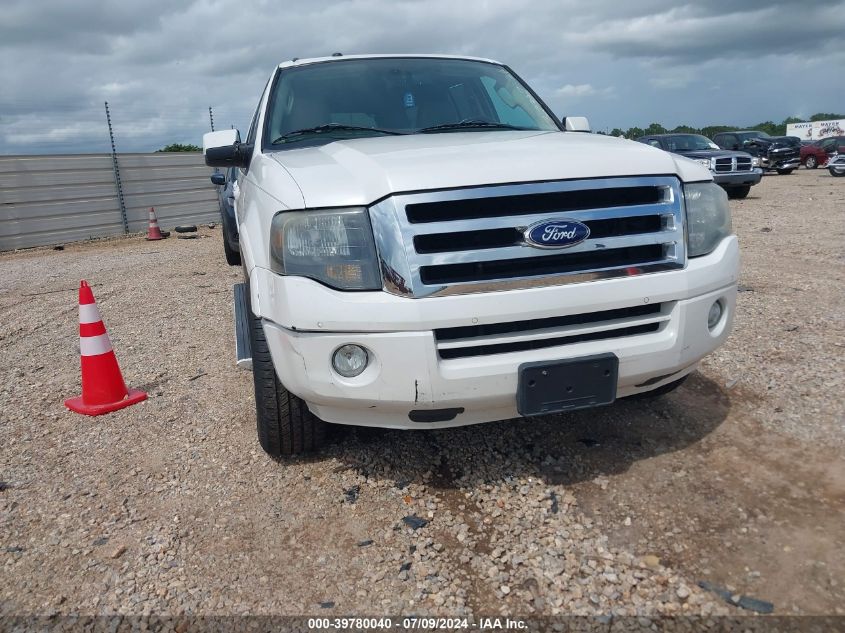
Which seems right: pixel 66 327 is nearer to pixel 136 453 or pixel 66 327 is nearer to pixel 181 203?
pixel 136 453

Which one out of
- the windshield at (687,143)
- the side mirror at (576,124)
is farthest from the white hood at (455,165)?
the windshield at (687,143)

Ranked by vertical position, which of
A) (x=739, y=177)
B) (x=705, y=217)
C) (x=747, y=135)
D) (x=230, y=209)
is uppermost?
(x=747, y=135)

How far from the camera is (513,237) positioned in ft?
7.18

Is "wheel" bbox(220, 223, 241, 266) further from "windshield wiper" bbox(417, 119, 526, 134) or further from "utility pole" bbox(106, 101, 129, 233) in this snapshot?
"utility pole" bbox(106, 101, 129, 233)

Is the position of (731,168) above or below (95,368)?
above

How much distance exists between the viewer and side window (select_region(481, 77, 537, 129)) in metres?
3.61

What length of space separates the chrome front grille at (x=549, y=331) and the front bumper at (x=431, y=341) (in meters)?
0.03

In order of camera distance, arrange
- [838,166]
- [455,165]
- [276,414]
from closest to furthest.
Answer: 1. [455,165]
2. [276,414]
3. [838,166]

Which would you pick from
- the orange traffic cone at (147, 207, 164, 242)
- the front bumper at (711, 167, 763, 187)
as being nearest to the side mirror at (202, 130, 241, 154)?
the orange traffic cone at (147, 207, 164, 242)

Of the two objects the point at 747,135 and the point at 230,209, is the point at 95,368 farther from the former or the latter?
the point at 747,135

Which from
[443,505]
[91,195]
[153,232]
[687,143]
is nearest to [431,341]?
[443,505]

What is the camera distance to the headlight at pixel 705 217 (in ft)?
8.13

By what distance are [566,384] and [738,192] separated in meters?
14.9

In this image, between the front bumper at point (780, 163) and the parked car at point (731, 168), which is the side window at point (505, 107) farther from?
the front bumper at point (780, 163)
